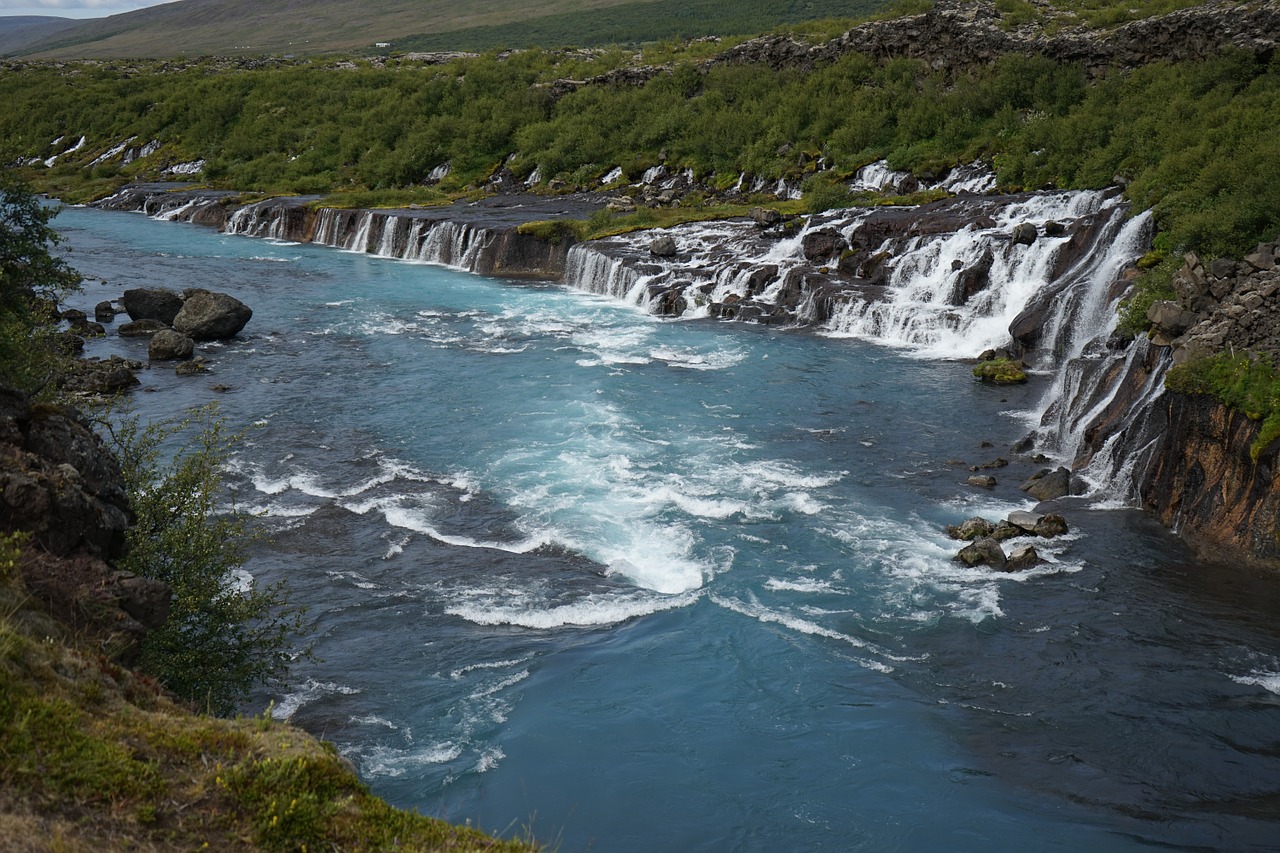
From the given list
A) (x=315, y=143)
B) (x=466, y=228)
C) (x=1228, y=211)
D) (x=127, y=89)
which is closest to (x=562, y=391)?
(x=1228, y=211)

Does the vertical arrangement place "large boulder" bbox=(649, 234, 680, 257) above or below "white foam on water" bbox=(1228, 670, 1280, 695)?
above

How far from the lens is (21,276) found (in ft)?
68.1

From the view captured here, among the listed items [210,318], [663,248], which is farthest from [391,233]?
[210,318]

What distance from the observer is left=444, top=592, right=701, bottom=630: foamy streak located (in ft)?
68.5

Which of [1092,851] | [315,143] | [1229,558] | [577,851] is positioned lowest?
[577,851]

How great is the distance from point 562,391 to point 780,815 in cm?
2296

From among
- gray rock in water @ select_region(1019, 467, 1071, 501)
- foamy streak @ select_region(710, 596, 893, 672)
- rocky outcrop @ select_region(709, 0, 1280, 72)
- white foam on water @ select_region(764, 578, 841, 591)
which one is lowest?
foamy streak @ select_region(710, 596, 893, 672)

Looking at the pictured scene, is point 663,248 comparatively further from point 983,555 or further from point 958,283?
point 983,555

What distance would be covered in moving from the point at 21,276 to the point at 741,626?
51.0 ft

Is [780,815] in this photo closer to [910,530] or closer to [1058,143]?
[910,530]

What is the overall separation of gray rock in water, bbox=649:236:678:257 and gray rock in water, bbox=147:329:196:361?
887 inches

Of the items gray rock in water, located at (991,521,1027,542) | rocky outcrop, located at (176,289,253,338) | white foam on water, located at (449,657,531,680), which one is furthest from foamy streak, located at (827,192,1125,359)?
white foam on water, located at (449,657,531,680)

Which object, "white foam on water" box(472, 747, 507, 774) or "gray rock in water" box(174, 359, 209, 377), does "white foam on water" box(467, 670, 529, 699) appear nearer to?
"white foam on water" box(472, 747, 507, 774)

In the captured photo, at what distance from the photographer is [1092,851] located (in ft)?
48.2
